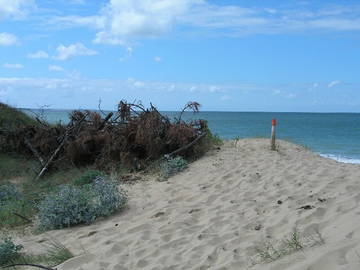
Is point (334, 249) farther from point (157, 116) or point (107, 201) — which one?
point (157, 116)

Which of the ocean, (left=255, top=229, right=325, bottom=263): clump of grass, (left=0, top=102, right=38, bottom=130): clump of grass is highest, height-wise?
(left=0, top=102, right=38, bottom=130): clump of grass

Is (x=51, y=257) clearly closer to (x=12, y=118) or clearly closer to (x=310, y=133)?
(x=12, y=118)

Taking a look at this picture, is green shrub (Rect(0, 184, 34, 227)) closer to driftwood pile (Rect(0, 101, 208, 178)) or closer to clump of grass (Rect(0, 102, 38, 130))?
driftwood pile (Rect(0, 101, 208, 178))

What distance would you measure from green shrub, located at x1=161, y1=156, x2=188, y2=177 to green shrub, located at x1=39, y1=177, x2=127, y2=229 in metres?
2.41

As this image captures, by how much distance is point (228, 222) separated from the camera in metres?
6.40

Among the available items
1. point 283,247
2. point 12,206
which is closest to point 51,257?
point 283,247

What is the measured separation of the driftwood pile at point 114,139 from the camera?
11469mm

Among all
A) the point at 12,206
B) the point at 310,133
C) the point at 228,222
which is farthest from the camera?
the point at 310,133

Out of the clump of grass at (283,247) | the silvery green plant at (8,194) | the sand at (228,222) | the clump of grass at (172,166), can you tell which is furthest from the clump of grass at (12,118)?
the clump of grass at (283,247)

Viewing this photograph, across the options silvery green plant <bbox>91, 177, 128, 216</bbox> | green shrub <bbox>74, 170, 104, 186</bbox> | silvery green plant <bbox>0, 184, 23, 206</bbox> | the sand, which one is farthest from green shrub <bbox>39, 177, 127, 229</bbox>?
green shrub <bbox>74, 170, 104, 186</bbox>

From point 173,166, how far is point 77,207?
3.38 metres

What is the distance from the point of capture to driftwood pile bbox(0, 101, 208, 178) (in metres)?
11.5

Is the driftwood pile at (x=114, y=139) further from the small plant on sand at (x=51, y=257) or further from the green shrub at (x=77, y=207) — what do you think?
the small plant on sand at (x=51, y=257)

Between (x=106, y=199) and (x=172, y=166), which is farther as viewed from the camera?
(x=172, y=166)
